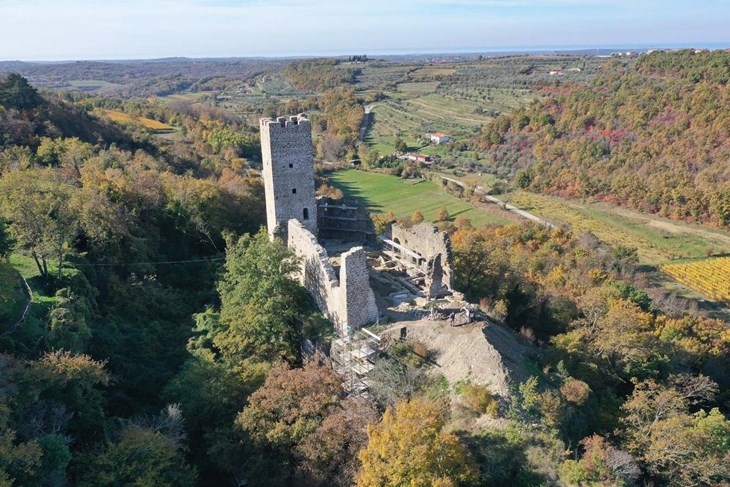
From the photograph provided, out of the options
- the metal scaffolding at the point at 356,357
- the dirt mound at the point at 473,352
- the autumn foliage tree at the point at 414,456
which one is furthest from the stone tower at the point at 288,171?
the autumn foliage tree at the point at 414,456

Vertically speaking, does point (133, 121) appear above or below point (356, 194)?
above

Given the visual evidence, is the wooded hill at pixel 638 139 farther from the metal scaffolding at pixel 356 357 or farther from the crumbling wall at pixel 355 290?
the metal scaffolding at pixel 356 357

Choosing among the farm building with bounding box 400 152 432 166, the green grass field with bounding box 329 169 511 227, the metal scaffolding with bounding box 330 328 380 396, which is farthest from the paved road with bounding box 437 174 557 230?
the metal scaffolding with bounding box 330 328 380 396

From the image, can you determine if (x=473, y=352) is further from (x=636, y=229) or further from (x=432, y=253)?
(x=636, y=229)

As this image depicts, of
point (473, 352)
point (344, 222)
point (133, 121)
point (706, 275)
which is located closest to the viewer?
point (473, 352)

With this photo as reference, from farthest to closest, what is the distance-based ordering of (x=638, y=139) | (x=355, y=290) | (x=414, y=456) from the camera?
(x=638, y=139)
(x=355, y=290)
(x=414, y=456)

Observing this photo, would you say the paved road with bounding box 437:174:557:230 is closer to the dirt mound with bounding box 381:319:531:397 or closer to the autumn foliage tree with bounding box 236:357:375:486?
the dirt mound with bounding box 381:319:531:397

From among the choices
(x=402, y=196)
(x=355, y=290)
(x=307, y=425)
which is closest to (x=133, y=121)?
(x=402, y=196)
